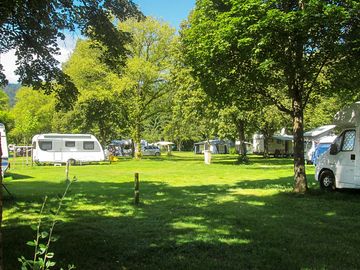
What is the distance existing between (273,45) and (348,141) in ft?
12.5

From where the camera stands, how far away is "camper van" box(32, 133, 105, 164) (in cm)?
3534

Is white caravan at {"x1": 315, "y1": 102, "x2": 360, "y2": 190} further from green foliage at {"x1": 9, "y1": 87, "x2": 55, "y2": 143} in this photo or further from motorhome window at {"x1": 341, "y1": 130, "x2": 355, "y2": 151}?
green foliage at {"x1": 9, "y1": 87, "x2": 55, "y2": 143}

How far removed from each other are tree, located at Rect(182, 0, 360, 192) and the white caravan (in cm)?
109

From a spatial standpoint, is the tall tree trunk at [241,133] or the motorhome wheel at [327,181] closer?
the motorhome wheel at [327,181]

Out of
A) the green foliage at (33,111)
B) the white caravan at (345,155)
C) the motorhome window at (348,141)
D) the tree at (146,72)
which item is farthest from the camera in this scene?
the green foliage at (33,111)

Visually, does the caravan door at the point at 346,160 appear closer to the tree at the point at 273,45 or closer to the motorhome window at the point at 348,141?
the motorhome window at the point at 348,141

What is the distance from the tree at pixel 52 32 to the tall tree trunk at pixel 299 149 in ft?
17.9

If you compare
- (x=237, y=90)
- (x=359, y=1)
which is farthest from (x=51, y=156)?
(x=359, y=1)

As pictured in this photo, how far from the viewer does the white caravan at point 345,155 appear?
480 inches

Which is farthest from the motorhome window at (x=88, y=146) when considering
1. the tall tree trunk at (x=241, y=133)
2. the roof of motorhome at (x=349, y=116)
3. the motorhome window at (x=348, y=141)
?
the motorhome window at (x=348, y=141)

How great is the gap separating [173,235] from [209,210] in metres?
2.83

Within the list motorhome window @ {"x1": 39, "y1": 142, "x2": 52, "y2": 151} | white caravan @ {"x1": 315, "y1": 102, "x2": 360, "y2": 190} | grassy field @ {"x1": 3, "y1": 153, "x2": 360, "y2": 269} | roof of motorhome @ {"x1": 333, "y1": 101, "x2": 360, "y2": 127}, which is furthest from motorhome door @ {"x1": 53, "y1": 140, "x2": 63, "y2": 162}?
roof of motorhome @ {"x1": 333, "y1": 101, "x2": 360, "y2": 127}

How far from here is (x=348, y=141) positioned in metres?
12.6

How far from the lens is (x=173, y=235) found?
23.1 ft
